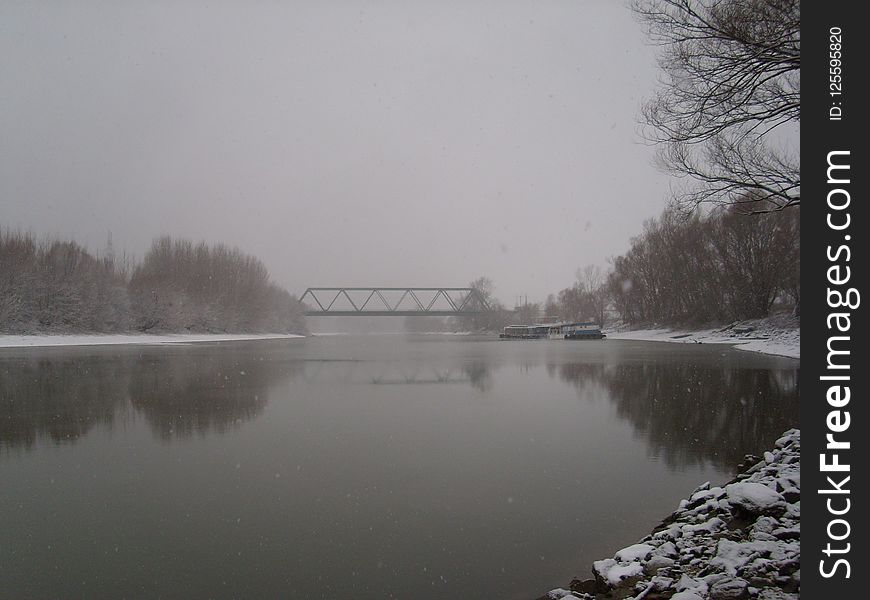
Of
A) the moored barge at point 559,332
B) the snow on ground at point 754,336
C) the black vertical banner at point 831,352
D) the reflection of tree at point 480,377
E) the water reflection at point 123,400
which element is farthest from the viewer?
the moored barge at point 559,332

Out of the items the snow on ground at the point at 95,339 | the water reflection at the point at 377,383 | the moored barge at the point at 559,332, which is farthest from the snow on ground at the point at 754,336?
the snow on ground at the point at 95,339

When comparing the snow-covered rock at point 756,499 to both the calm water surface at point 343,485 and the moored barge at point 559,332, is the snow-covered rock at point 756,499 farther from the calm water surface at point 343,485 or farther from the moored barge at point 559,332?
the moored barge at point 559,332

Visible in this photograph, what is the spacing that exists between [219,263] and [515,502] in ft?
252

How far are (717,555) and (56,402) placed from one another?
42.8 feet

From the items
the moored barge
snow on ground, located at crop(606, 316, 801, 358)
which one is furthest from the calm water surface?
the moored barge

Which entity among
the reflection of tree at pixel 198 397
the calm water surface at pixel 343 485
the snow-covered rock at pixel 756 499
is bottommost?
the reflection of tree at pixel 198 397

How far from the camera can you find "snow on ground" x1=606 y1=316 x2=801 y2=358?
103ft

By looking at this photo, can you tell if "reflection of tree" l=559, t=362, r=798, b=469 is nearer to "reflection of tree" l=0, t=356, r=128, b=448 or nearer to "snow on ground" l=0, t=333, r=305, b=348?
"reflection of tree" l=0, t=356, r=128, b=448

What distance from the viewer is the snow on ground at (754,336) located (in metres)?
31.5

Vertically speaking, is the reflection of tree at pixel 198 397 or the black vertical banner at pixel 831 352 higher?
the black vertical banner at pixel 831 352

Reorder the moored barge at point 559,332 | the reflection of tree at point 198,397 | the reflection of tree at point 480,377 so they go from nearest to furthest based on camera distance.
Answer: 1. the reflection of tree at point 198,397
2. the reflection of tree at point 480,377
3. the moored barge at point 559,332

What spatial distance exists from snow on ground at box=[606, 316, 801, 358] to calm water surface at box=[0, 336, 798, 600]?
22.9 meters

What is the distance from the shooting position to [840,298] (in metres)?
3.33

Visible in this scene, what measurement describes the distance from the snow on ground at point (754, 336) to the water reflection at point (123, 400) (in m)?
26.4
